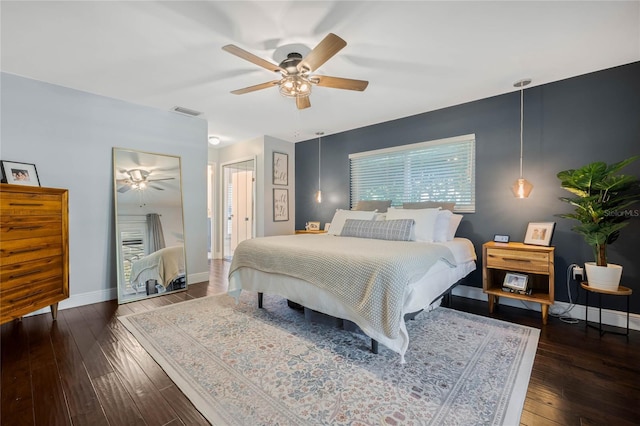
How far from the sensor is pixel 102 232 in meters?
3.31

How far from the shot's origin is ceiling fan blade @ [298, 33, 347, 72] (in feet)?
6.04

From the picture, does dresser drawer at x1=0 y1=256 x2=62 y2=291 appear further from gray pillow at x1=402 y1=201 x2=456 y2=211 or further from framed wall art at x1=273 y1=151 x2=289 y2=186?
gray pillow at x1=402 y1=201 x2=456 y2=211

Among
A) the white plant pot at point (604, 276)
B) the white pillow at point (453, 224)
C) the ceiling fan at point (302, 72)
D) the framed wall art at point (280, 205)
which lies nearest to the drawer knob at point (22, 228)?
the ceiling fan at point (302, 72)

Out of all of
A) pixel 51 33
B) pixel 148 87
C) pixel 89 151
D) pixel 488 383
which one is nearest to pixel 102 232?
pixel 89 151

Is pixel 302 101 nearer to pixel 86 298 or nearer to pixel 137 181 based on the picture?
pixel 137 181

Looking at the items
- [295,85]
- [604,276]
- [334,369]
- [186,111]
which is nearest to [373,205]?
[295,85]

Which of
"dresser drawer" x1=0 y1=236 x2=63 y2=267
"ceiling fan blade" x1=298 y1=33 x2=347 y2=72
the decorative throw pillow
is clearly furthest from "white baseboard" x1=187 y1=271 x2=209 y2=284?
"ceiling fan blade" x1=298 y1=33 x2=347 y2=72

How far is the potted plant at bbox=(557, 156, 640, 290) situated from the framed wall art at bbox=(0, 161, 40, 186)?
5.26m

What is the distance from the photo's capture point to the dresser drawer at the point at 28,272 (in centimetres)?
217

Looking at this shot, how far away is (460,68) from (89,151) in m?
4.18

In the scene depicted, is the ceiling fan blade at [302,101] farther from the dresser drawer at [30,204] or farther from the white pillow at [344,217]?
the dresser drawer at [30,204]

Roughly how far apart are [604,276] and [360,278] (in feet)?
7.43

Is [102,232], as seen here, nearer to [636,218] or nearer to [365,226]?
Answer: [365,226]

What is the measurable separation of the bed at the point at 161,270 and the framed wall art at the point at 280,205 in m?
1.92
